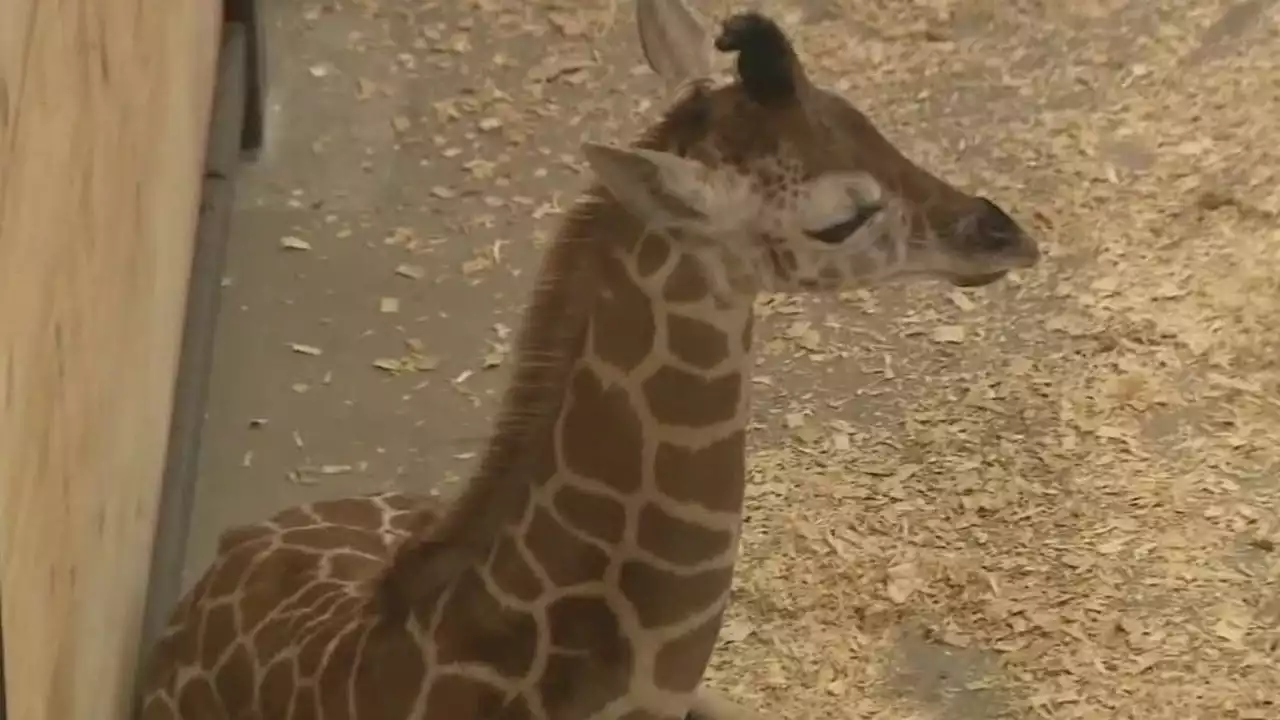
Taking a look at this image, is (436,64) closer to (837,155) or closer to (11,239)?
(837,155)

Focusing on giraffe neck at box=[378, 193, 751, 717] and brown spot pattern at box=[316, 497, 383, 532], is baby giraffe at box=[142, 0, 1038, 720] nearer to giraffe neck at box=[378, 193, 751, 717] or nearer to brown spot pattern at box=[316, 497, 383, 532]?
giraffe neck at box=[378, 193, 751, 717]

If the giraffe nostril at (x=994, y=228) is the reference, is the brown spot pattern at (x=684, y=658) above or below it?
below

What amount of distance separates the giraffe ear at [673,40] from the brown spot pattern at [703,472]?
246 millimetres

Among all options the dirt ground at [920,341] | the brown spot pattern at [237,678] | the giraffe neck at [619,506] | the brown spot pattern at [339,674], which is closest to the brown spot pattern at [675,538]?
the giraffe neck at [619,506]

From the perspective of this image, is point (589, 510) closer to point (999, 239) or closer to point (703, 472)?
point (703, 472)

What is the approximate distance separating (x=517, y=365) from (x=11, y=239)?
1.09ft

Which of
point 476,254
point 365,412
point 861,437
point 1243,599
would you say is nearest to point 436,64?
point 476,254

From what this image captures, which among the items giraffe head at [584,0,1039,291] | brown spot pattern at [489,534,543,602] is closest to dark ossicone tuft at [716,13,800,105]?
giraffe head at [584,0,1039,291]

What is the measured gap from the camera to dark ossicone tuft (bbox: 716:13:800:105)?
98 centimetres

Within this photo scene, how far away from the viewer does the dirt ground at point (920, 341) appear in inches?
61.7

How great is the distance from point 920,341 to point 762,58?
913mm

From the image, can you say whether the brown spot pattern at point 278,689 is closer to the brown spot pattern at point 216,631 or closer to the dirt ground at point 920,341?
the brown spot pattern at point 216,631

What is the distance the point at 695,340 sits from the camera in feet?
3.32

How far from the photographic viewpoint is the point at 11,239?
32.2 inches
